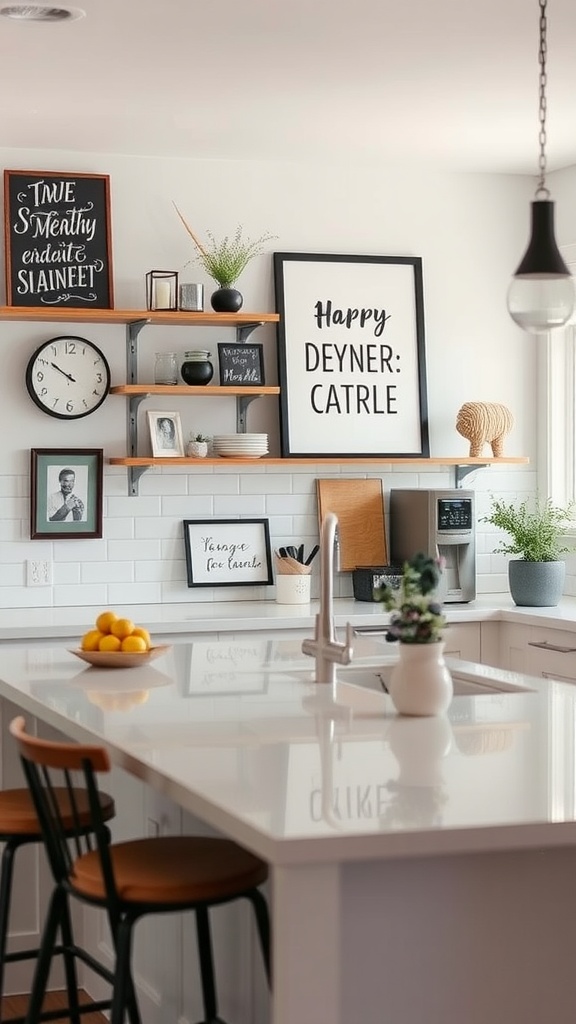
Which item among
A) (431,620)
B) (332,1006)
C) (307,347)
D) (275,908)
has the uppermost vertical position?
(307,347)

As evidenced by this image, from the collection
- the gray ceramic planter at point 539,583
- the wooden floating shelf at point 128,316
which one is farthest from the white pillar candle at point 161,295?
the gray ceramic planter at point 539,583

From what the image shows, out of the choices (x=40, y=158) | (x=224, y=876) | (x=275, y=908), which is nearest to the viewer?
(x=275, y=908)

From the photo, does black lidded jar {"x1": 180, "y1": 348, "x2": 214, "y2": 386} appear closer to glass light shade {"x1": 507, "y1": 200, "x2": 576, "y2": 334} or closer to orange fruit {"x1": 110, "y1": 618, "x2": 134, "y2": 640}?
orange fruit {"x1": 110, "y1": 618, "x2": 134, "y2": 640}

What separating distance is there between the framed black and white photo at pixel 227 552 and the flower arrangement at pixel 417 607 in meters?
2.66

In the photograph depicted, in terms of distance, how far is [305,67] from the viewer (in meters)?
4.12

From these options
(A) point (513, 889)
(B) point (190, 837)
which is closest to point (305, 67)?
(B) point (190, 837)

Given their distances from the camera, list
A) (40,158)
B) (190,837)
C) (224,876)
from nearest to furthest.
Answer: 1. (224,876)
2. (190,837)
3. (40,158)

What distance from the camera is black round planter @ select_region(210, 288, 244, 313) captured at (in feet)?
17.1

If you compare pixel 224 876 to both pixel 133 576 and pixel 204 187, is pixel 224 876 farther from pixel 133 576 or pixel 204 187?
pixel 204 187

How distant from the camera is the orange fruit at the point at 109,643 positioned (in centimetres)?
354

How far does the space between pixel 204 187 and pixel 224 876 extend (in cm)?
351

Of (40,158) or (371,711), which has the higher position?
(40,158)

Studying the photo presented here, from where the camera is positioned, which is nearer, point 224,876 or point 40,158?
point 224,876

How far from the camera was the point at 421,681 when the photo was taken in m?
2.78
